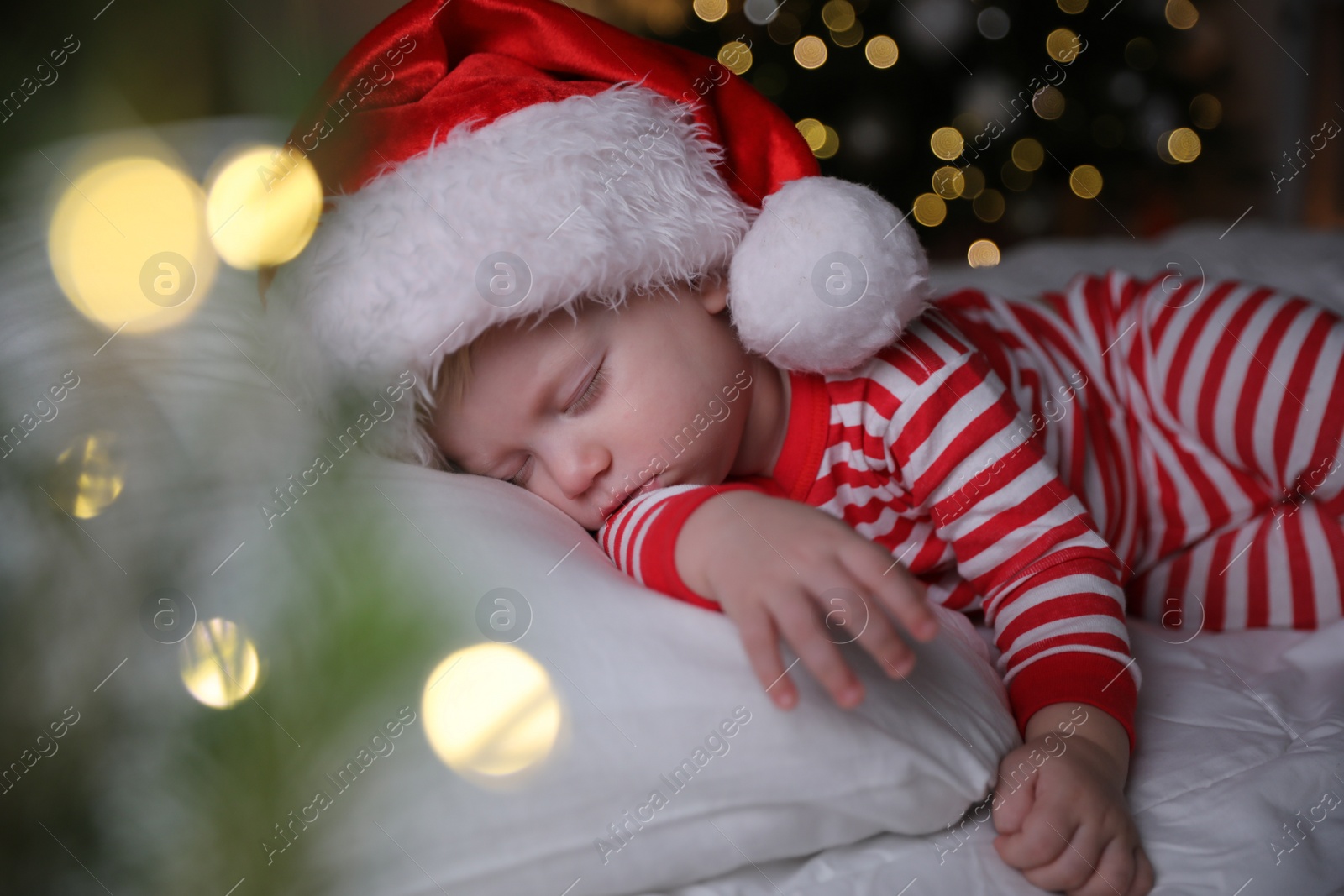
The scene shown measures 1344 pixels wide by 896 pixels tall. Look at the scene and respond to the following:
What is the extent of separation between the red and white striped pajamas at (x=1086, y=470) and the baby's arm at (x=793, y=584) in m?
0.03

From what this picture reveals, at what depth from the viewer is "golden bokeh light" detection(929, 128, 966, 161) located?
84.0 inches

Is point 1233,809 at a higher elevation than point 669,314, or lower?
lower

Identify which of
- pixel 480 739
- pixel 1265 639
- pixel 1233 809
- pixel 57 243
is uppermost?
pixel 57 243

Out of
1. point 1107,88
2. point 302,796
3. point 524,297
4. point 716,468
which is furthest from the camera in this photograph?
point 1107,88

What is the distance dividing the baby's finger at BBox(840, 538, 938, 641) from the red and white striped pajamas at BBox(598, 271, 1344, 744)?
Answer: 0.14 metres

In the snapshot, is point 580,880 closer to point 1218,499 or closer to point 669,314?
point 669,314

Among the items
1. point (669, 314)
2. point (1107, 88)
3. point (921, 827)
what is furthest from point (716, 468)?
point (1107, 88)

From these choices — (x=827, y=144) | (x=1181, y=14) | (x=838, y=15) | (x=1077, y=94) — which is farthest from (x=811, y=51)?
(x=1181, y=14)

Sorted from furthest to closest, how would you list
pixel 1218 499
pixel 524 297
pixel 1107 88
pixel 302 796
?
1. pixel 1107 88
2. pixel 1218 499
3. pixel 524 297
4. pixel 302 796

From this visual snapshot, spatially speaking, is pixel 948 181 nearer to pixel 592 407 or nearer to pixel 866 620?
pixel 592 407

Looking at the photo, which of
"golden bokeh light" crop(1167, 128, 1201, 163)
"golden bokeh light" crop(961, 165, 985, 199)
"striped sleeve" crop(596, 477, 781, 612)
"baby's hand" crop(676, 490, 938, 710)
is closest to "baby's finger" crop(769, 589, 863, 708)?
"baby's hand" crop(676, 490, 938, 710)

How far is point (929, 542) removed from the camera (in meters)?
0.89

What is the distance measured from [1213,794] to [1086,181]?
80.2 inches

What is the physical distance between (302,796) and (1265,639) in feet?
3.02
